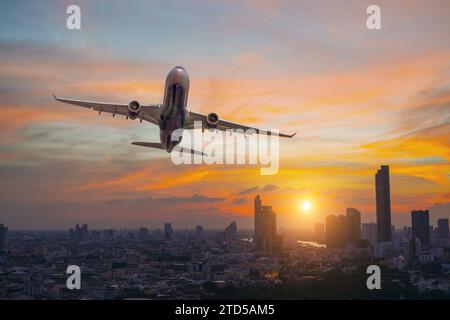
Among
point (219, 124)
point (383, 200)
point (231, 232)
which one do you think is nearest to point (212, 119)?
point (219, 124)

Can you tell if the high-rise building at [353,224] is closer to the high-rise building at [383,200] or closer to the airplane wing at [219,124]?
the high-rise building at [383,200]

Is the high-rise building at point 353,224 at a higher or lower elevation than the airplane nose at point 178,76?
lower

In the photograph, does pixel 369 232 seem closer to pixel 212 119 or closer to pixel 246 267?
pixel 246 267

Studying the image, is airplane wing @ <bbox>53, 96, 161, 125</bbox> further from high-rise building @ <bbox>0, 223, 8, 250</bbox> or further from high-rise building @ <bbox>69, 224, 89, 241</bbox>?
high-rise building @ <bbox>69, 224, 89, 241</bbox>

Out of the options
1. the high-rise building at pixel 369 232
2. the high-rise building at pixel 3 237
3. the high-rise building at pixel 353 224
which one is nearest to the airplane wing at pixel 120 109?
the high-rise building at pixel 3 237

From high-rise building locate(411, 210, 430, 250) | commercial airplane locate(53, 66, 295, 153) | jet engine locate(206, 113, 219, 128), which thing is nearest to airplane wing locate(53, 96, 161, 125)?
commercial airplane locate(53, 66, 295, 153)

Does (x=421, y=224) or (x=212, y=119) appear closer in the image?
(x=212, y=119)
